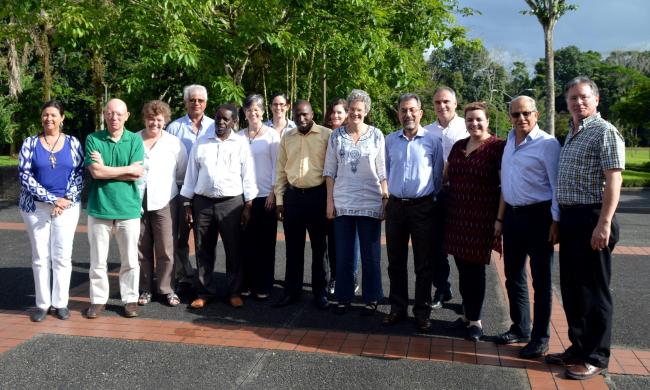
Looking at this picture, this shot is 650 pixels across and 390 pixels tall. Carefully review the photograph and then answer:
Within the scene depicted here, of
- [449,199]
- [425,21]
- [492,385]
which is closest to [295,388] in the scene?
[492,385]

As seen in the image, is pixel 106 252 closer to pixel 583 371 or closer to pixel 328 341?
pixel 328 341

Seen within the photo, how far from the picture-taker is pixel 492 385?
384cm

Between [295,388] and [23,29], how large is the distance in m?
12.5

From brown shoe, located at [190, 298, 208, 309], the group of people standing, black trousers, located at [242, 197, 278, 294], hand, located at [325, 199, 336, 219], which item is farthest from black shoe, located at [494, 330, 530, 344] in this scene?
brown shoe, located at [190, 298, 208, 309]

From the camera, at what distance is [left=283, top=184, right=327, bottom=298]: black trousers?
546 centimetres

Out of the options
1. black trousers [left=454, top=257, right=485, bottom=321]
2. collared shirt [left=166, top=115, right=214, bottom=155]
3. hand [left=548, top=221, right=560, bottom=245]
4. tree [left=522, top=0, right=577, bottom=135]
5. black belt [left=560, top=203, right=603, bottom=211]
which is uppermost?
tree [left=522, top=0, right=577, bottom=135]

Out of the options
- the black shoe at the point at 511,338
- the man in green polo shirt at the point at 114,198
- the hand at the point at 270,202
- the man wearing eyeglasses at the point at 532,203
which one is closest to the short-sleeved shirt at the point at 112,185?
the man in green polo shirt at the point at 114,198

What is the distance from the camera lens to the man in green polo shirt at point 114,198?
203 inches

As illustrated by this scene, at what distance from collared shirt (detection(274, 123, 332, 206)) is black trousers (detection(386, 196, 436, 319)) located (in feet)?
2.54

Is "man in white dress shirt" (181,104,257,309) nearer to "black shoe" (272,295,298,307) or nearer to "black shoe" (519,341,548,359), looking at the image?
"black shoe" (272,295,298,307)

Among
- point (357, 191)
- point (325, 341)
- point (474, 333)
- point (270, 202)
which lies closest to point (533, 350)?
point (474, 333)

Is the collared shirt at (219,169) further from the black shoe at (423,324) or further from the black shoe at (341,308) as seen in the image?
the black shoe at (423,324)

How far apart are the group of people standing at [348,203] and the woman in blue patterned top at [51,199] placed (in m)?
0.01

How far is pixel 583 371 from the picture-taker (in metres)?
3.92
